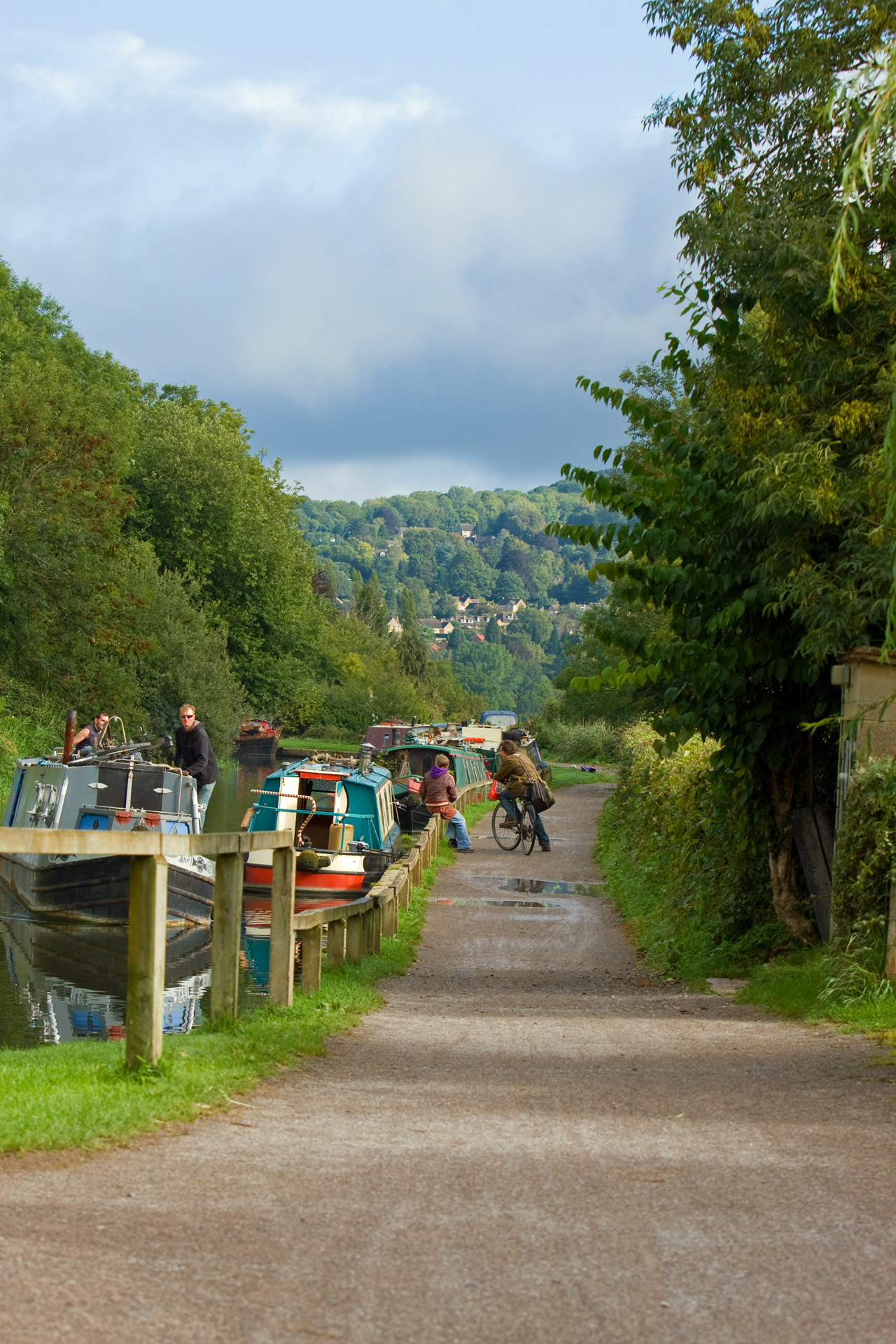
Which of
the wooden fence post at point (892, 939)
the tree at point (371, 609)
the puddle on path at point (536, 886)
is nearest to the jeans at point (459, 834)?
the puddle on path at point (536, 886)

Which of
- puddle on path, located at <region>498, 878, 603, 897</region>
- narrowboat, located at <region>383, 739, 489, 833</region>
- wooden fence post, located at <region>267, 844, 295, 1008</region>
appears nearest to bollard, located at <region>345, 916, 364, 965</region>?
wooden fence post, located at <region>267, 844, 295, 1008</region>

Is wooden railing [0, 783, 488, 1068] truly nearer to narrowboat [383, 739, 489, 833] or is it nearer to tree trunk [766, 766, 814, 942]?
tree trunk [766, 766, 814, 942]

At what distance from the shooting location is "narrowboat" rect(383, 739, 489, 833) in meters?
29.9

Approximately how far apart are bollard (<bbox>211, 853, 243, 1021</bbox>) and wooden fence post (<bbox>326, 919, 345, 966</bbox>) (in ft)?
11.2

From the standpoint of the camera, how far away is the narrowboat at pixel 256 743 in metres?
63.6

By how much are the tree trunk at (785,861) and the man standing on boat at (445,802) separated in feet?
43.6

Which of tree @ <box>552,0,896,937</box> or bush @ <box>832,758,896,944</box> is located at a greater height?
tree @ <box>552,0,896,937</box>

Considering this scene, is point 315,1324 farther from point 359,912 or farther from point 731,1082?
point 359,912

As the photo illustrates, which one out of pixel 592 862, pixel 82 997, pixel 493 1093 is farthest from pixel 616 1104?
pixel 592 862

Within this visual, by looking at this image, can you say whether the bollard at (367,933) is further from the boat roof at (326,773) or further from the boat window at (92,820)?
the boat roof at (326,773)

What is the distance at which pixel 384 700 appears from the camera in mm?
90062

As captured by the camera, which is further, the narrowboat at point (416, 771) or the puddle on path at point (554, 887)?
the narrowboat at point (416, 771)

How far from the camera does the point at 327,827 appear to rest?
2238cm

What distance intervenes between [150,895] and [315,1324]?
8.73ft
